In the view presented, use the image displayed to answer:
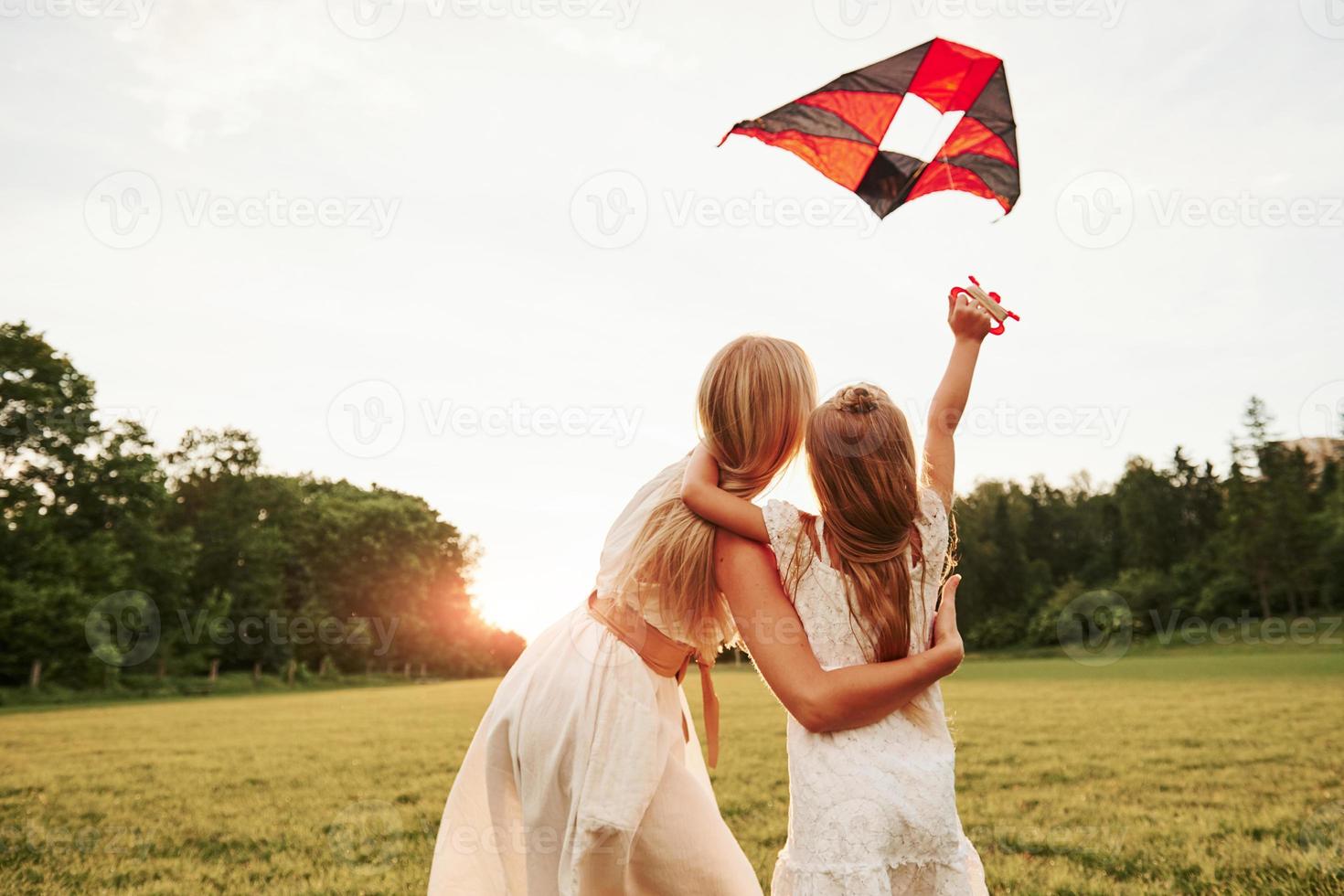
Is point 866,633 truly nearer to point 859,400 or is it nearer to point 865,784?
point 865,784

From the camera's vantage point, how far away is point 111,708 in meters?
25.8

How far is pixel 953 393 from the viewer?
8.86 ft

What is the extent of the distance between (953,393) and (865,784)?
1.17m

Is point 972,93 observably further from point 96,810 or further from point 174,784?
point 174,784

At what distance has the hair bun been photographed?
94.7 inches

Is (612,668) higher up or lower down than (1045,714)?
higher up

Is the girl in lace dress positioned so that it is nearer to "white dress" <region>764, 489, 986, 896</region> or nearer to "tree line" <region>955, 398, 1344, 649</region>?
"white dress" <region>764, 489, 986, 896</region>

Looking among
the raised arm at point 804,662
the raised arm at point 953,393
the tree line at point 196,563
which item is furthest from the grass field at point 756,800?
the tree line at point 196,563

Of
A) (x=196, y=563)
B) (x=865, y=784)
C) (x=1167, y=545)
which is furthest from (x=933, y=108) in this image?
(x=1167, y=545)

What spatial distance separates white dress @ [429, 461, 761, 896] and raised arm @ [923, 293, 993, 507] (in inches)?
31.7

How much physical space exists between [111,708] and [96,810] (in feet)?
70.9

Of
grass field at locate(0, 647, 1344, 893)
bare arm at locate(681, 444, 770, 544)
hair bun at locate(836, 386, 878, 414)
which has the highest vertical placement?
hair bun at locate(836, 386, 878, 414)

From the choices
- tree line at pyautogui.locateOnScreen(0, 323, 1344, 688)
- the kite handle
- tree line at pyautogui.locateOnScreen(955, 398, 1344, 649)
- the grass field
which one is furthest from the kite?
tree line at pyautogui.locateOnScreen(955, 398, 1344, 649)

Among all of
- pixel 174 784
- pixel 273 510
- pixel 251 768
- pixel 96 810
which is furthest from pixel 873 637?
pixel 273 510
